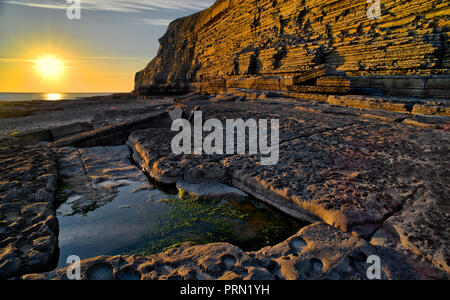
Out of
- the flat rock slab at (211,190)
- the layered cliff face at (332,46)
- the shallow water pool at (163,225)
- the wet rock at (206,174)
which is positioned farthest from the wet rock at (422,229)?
the layered cliff face at (332,46)

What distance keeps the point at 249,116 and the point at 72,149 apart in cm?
215

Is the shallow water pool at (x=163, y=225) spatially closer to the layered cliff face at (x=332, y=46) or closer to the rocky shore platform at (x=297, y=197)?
the rocky shore platform at (x=297, y=197)

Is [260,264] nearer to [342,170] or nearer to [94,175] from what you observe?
[342,170]

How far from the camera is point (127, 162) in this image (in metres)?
2.04

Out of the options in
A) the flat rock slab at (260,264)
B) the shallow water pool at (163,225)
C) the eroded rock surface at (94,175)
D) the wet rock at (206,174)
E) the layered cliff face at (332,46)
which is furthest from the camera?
the layered cliff face at (332,46)

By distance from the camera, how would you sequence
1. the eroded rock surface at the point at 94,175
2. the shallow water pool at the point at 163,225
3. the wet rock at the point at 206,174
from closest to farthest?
1. the shallow water pool at the point at 163,225
2. the eroded rock surface at the point at 94,175
3. the wet rock at the point at 206,174

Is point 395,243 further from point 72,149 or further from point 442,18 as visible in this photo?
point 442,18

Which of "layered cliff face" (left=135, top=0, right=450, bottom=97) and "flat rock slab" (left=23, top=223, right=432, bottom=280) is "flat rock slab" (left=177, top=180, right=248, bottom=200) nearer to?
"flat rock slab" (left=23, top=223, right=432, bottom=280)

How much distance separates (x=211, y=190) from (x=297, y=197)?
0.56 metres

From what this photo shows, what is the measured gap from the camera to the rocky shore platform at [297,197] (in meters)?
0.78

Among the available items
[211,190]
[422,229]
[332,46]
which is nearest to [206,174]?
[211,190]

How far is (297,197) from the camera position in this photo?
1.17 m

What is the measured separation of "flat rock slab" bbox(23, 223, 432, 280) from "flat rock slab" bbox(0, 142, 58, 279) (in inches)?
4.8

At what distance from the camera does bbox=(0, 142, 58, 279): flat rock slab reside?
80 cm
